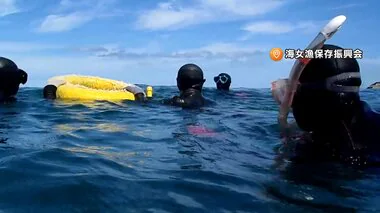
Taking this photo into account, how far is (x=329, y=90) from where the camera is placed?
4.00 meters

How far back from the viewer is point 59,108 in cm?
973

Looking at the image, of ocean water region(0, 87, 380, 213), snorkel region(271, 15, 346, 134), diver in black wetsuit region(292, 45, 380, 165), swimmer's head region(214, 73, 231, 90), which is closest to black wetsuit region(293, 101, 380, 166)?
diver in black wetsuit region(292, 45, 380, 165)

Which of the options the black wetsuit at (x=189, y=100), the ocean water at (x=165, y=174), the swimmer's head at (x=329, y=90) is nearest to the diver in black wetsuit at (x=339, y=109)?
the swimmer's head at (x=329, y=90)

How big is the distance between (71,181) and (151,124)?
179 inches

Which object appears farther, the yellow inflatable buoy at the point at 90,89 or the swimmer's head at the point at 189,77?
the yellow inflatable buoy at the point at 90,89

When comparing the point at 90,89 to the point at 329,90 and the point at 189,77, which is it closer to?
the point at 189,77

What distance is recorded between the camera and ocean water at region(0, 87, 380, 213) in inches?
122

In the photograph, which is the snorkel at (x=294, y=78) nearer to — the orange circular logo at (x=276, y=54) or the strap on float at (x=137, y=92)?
the orange circular logo at (x=276, y=54)

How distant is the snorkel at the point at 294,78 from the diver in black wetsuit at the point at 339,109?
8 centimetres

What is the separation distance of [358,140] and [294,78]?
83 centimetres

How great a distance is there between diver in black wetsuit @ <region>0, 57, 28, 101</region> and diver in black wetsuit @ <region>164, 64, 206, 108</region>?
142 inches

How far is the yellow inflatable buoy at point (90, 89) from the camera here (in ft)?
38.0

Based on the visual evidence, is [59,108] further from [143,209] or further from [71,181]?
[143,209]

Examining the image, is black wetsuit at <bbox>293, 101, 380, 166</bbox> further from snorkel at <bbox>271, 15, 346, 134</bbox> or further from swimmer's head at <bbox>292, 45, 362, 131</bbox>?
snorkel at <bbox>271, 15, 346, 134</bbox>
